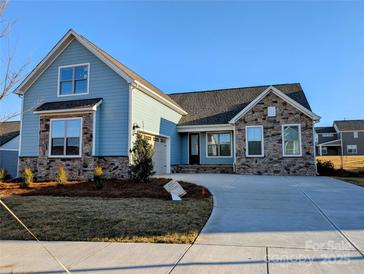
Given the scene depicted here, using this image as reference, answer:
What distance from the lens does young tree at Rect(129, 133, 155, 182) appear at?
40.9ft

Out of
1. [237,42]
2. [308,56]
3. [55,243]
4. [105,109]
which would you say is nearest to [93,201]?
[55,243]

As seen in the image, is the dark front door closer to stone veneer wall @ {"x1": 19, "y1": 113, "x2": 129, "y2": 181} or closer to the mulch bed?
stone veneer wall @ {"x1": 19, "y1": 113, "x2": 129, "y2": 181}

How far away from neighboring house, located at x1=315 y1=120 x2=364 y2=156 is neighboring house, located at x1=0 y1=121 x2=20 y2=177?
45545 millimetres

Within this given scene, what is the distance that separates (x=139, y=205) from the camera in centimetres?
775

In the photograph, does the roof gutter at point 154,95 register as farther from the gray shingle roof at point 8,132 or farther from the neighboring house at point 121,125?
the gray shingle roof at point 8,132

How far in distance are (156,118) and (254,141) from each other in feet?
21.0

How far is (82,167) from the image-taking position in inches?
546

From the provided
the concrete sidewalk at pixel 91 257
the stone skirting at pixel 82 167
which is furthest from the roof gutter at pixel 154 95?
the concrete sidewalk at pixel 91 257

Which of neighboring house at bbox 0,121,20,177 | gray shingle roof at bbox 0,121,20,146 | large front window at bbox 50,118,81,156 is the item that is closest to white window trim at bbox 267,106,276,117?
large front window at bbox 50,118,81,156

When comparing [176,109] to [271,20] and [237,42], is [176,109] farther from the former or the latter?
[271,20]

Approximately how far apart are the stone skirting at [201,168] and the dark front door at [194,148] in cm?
110

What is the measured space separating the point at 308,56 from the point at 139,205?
11267 millimetres

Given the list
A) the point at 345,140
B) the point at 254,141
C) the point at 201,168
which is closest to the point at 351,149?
the point at 345,140

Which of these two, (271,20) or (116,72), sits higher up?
(271,20)
